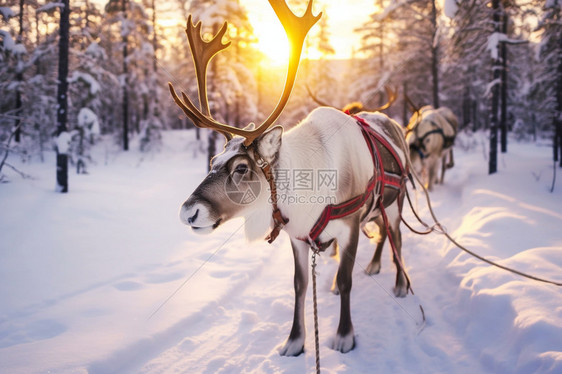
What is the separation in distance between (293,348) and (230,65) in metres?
16.6

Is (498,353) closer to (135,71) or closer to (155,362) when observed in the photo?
(155,362)

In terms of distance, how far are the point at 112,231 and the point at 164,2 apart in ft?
75.9

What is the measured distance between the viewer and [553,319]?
8.07 feet

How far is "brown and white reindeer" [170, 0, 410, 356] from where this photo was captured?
243cm

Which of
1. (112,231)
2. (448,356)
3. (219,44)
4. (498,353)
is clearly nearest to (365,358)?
(448,356)

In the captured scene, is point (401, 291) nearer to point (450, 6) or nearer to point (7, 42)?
point (450, 6)

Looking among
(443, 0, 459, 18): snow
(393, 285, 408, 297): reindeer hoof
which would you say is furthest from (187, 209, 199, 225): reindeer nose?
(443, 0, 459, 18): snow

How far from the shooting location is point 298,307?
2975 mm

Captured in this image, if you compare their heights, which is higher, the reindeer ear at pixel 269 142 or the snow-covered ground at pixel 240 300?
Result: the reindeer ear at pixel 269 142

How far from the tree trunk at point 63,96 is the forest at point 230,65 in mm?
27

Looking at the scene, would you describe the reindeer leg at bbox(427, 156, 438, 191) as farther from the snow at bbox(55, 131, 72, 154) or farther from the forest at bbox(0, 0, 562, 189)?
the snow at bbox(55, 131, 72, 154)

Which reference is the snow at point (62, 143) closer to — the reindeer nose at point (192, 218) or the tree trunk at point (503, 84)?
the reindeer nose at point (192, 218)

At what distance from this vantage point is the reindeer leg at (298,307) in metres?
2.89

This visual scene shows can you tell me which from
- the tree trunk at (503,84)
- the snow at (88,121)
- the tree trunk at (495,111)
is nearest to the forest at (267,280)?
the tree trunk at (495,111)
